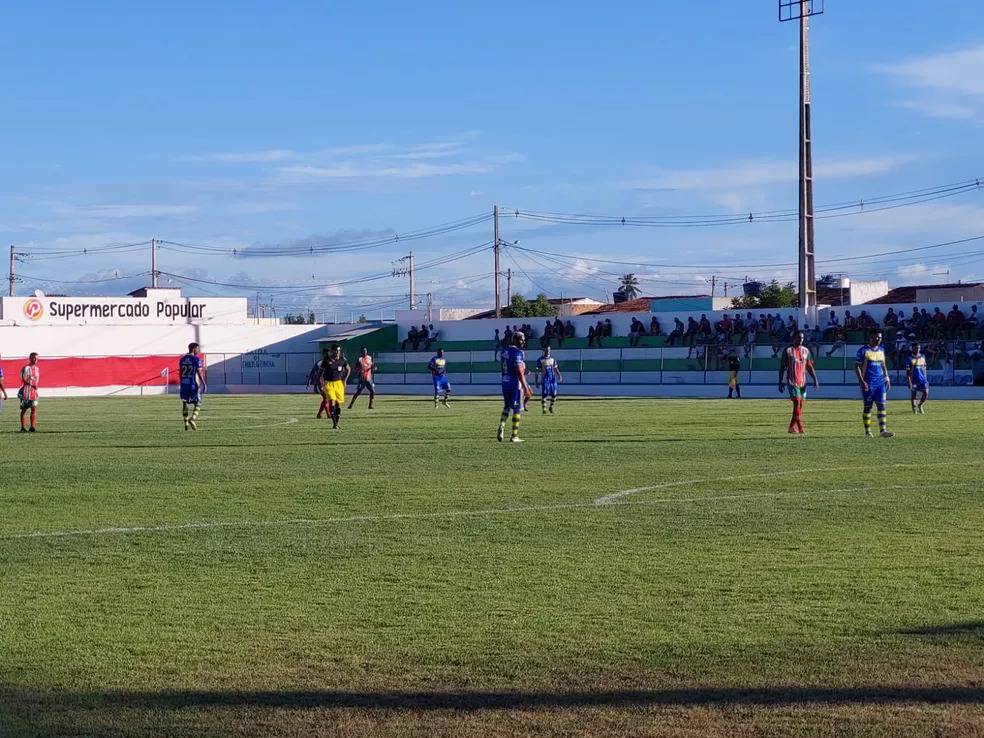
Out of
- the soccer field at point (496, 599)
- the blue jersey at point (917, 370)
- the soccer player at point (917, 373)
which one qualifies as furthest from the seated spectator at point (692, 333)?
the soccer field at point (496, 599)

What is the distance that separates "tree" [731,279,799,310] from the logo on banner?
48.2 metres

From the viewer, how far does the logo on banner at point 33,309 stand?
93312 millimetres

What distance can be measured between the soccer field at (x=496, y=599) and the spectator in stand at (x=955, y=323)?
4130 cm

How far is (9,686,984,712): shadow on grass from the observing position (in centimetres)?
658

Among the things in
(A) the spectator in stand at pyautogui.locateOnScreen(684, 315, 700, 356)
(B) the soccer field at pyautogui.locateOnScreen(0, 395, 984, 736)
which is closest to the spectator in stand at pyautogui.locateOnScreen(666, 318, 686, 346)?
(A) the spectator in stand at pyautogui.locateOnScreen(684, 315, 700, 356)

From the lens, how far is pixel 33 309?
308 feet

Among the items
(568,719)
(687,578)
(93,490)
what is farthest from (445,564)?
(93,490)

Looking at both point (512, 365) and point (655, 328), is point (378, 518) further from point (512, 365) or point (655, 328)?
point (655, 328)

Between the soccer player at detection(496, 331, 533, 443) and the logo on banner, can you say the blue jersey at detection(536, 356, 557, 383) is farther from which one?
the logo on banner

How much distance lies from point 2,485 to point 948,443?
15.4m

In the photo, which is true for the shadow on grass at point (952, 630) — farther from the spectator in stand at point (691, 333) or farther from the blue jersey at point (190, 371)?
the spectator in stand at point (691, 333)

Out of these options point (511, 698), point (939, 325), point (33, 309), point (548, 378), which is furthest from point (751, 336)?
point (511, 698)

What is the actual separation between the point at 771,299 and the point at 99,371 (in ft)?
159

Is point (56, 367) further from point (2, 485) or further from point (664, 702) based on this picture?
point (664, 702)
